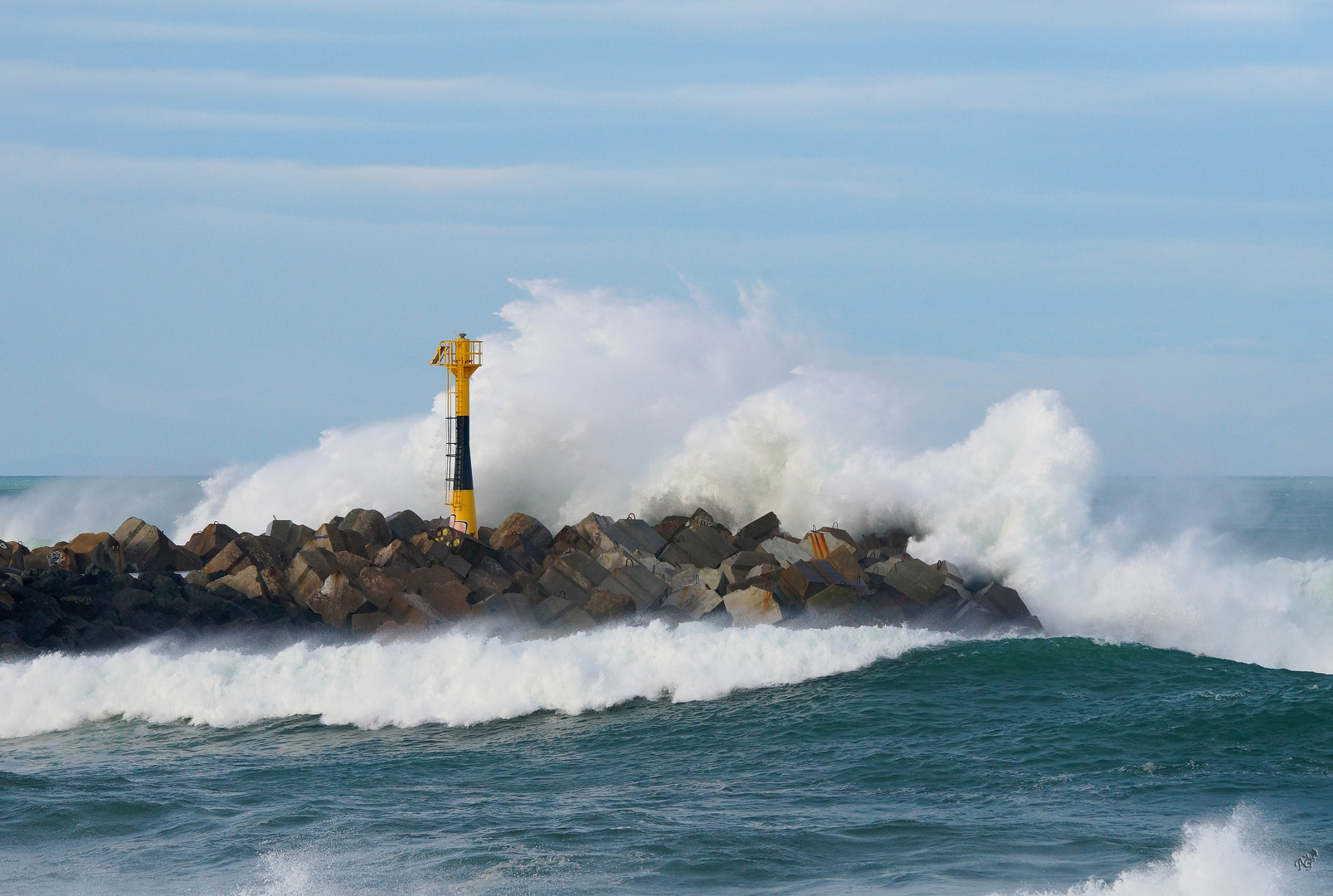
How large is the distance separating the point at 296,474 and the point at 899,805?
53.7ft

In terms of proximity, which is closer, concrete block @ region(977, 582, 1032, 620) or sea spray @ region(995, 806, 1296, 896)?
sea spray @ region(995, 806, 1296, 896)

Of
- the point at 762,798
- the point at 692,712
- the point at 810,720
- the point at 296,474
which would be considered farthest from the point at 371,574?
the point at 296,474

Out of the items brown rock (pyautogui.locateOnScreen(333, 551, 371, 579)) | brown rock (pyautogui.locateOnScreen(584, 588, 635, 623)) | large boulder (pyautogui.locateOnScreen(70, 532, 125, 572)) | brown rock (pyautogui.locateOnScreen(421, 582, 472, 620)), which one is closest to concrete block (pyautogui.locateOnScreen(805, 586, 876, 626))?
brown rock (pyautogui.locateOnScreen(584, 588, 635, 623))

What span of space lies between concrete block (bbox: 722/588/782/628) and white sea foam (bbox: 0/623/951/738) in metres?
0.56

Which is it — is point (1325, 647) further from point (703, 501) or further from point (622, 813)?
point (622, 813)

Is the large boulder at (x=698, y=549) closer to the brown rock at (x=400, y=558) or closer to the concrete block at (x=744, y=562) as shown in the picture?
the concrete block at (x=744, y=562)

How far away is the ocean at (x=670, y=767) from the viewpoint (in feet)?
26.0

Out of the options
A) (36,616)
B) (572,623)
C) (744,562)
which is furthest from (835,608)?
(36,616)

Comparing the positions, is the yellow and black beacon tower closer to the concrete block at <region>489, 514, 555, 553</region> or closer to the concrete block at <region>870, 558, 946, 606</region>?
the concrete block at <region>489, 514, 555, 553</region>

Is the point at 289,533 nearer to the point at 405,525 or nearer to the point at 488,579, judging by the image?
the point at 405,525

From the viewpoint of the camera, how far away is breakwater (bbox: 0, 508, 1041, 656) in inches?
553

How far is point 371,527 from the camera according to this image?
1791 cm

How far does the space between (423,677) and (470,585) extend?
2.97 meters

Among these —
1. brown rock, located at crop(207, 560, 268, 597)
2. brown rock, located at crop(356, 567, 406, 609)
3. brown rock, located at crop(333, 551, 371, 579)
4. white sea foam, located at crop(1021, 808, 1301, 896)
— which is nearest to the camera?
white sea foam, located at crop(1021, 808, 1301, 896)
